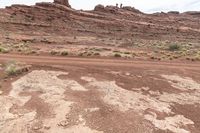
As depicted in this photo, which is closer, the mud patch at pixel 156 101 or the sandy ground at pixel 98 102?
the sandy ground at pixel 98 102

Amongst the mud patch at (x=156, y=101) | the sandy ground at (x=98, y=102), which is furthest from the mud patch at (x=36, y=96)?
the mud patch at (x=156, y=101)

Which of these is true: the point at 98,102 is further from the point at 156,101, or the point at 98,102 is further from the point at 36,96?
the point at 36,96

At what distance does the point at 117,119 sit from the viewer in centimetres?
1169

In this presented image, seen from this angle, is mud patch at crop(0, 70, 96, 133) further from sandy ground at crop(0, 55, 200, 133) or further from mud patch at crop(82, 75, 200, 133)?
mud patch at crop(82, 75, 200, 133)

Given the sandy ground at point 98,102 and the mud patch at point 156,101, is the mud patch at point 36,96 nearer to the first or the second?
the sandy ground at point 98,102

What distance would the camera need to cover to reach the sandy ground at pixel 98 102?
1123 cm

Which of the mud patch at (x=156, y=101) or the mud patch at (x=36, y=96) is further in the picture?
the mud patch at (x=156, y=101)

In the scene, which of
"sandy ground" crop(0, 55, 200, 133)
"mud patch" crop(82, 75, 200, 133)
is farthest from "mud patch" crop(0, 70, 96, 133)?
"mud patch" crop(82, 75, 200, 133)

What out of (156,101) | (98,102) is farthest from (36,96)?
(156,101)

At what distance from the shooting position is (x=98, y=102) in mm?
13305

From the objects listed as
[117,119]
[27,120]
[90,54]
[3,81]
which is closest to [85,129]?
[117,119]

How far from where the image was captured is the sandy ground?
11.2m

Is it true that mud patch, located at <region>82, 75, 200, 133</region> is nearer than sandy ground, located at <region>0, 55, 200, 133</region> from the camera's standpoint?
No

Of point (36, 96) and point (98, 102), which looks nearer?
point (98, 102)
